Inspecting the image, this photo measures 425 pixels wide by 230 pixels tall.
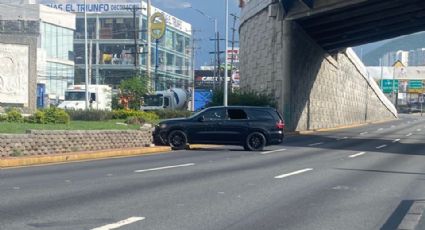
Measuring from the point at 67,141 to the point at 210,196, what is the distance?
33.5 feet

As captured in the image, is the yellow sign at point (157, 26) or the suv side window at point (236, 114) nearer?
the suv side window at point (236, 114)

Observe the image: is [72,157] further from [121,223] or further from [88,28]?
[88,28]

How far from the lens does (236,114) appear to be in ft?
88.2

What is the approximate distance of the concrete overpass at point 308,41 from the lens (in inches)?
1594

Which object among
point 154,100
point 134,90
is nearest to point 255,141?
point 134,90

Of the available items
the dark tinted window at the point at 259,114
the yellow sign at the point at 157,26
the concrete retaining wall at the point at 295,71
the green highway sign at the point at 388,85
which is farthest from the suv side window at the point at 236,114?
the green highway sign at the point at 388,85

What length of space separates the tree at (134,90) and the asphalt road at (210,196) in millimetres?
25764

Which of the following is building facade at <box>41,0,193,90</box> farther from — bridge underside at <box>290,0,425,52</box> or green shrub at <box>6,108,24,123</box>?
green shrub at <box>6,108,24,123</box>

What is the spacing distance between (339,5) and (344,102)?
102 feet

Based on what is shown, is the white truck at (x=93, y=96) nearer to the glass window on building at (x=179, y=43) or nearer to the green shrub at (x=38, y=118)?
the green shrub at (x=38, y=118)

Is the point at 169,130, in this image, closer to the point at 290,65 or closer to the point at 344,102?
the point at 290,65

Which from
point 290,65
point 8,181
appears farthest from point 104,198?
point 290,65

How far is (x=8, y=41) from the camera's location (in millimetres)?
32812

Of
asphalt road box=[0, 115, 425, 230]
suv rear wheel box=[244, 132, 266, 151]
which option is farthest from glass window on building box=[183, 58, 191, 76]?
asphalt road box=[0, 115, 425, 230]
